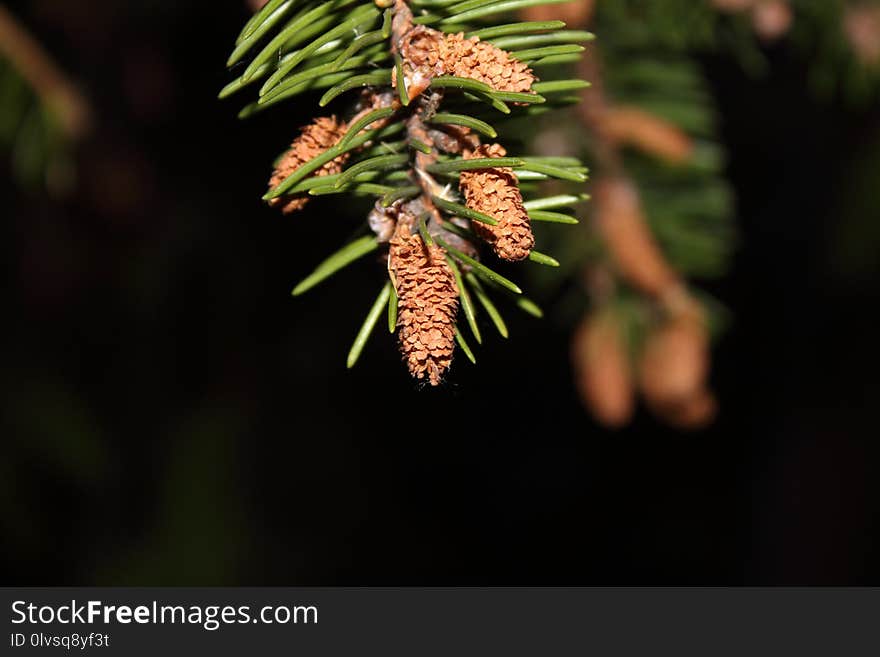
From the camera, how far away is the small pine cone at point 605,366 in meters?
1.16

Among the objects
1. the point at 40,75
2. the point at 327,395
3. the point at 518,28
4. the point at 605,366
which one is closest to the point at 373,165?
the point at 518,28

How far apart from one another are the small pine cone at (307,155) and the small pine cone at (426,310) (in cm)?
9

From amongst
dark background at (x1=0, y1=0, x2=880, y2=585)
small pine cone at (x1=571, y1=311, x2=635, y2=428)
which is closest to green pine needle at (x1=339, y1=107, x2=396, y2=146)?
dark background at (x1=0, y1=0, x2=880, y2=585)

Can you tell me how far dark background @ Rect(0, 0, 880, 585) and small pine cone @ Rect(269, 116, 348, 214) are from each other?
0.51m

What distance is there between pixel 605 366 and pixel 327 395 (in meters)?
1.88

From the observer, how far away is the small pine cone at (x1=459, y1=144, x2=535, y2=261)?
545mm

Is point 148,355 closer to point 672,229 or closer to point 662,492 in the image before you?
point 672,229

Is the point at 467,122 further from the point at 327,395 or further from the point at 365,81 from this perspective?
the point at 327,395

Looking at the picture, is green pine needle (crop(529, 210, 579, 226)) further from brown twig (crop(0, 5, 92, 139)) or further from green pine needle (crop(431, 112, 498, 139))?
brown twig (crop(0, 5, 92, 139))

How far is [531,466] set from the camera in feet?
11.4

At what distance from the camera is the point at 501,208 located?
551mm

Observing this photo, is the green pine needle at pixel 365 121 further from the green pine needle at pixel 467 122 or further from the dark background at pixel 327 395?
the dark background at pixel 327 395

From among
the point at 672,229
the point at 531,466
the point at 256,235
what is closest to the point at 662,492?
the point at 531,466

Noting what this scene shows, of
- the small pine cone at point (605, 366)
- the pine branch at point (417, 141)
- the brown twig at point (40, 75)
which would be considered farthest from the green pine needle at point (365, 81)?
the brown twig at point (40, 75)
